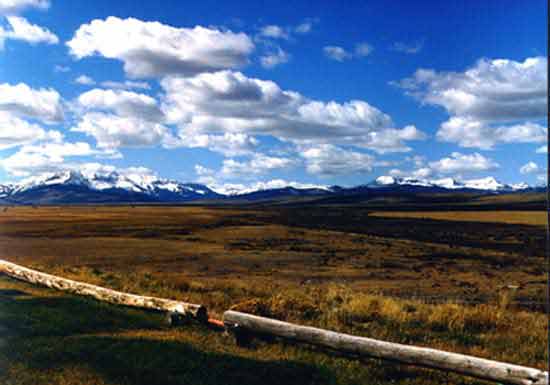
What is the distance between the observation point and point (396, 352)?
26.0 feet

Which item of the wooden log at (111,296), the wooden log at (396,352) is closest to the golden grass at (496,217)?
the wooden log at (111,296)

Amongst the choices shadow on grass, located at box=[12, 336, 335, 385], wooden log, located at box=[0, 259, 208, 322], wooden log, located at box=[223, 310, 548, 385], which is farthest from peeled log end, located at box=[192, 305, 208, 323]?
shadow on grass, located at box=[12, 336, 335, 385]

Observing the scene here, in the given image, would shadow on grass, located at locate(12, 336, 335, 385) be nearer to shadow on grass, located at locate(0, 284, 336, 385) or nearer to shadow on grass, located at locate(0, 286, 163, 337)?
shadow on grass, located at locate(0, 284, 336, 385)

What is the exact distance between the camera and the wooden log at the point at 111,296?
11.2 m

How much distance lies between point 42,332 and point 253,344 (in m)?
4.32

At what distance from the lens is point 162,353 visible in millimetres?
8750

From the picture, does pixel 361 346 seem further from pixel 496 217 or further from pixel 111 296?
pixel 496 217

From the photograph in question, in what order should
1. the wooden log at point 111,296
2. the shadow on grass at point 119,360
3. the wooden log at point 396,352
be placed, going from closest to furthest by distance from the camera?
the wooden log at point 396,352 < the shadow on grass at point 119,360 < the wooden log at point 111,296

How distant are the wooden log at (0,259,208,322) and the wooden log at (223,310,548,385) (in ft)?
4.89

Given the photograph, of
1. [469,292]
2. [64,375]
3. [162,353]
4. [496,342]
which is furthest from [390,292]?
[64,375]

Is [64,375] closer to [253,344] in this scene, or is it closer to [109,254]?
[253,344]

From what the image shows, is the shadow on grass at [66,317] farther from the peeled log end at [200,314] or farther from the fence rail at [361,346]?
the peeled log end at [200,314]

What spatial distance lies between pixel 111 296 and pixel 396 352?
831 centimetres

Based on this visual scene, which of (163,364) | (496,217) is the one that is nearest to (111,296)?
(163,364)
